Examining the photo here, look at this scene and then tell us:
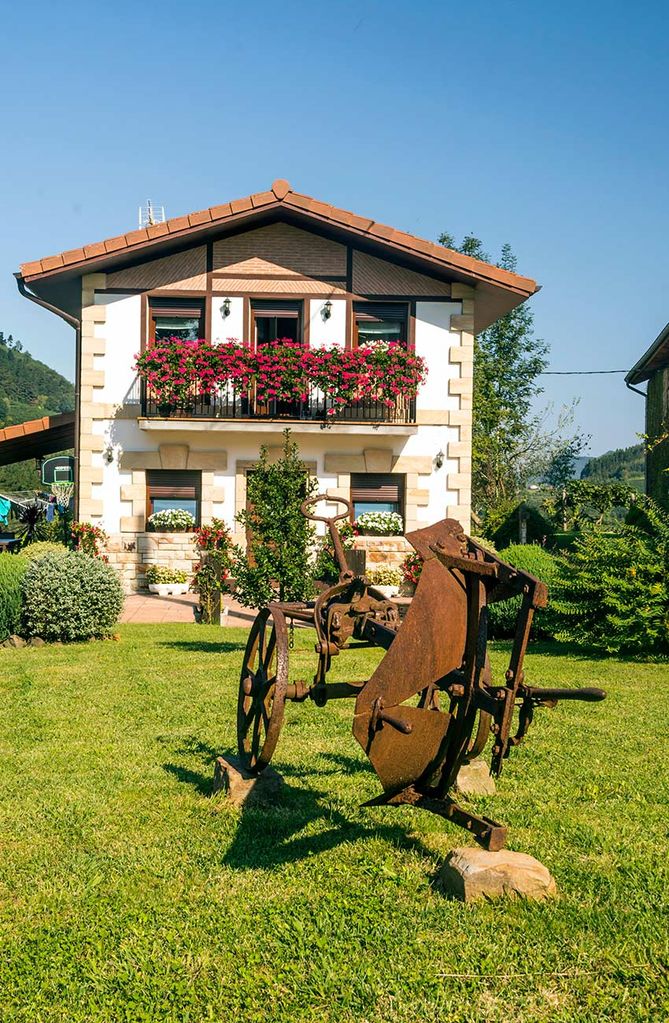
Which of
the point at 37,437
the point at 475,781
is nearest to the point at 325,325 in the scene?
the point at 37,437

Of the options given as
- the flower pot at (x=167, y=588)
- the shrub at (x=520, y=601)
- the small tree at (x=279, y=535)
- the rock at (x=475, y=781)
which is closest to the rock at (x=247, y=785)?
the rock at (x=475, y=781)

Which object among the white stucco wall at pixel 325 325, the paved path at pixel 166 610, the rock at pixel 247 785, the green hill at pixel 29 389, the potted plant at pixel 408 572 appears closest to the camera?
the rock at pixel 247 785

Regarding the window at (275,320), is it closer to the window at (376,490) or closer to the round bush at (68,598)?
the window at (376,490)

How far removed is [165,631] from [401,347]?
763 centimetres

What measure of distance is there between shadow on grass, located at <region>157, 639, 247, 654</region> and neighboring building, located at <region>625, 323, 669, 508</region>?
31.0 ft

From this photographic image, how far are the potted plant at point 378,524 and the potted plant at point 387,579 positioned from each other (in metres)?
0.76

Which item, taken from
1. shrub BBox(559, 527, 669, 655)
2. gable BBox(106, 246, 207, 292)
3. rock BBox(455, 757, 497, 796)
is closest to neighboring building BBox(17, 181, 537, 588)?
gable BBox(106, 246, 207, 292)

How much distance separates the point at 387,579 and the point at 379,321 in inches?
206

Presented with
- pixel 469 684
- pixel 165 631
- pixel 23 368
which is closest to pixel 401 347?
pixel 165 631

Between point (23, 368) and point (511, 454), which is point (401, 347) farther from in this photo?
point (23, 368)

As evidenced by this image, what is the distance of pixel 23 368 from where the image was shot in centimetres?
8225

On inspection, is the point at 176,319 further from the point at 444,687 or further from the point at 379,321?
the point at 444,687

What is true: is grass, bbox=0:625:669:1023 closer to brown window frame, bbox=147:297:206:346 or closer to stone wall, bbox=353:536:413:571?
stone wall, bbox=353:536:413:571

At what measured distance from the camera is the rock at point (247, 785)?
5.41 metres
